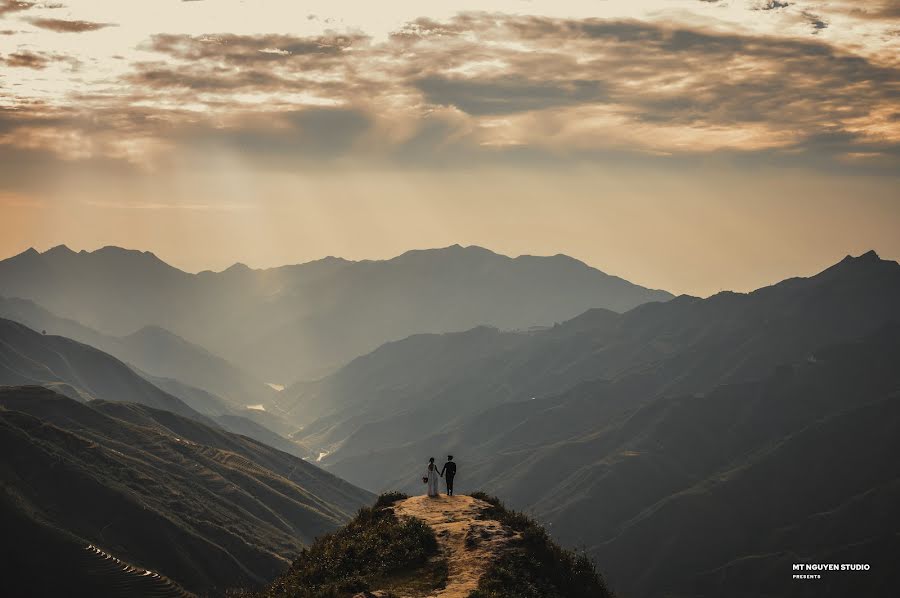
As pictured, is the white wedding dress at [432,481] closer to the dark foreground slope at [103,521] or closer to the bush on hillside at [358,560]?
the bush on hillside at [358,560]

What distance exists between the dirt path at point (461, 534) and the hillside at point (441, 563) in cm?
5

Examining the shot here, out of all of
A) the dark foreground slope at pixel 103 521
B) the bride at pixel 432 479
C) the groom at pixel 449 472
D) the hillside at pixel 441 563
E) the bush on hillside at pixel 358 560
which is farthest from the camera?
the dark foreground slope at pixel 103 521

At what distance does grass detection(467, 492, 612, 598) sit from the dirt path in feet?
2.19

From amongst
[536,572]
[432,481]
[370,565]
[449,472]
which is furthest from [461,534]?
[449,472]

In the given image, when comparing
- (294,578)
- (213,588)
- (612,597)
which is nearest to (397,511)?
(294,578)

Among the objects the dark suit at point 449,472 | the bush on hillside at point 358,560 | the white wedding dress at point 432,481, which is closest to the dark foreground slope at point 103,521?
the dark suit at point 449,472

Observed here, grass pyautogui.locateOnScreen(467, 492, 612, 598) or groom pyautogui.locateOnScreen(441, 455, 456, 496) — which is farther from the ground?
grass pyautogui.locateOnScreen(467, 492, 612, 598)

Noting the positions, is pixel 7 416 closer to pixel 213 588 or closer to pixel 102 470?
pixel 102 470

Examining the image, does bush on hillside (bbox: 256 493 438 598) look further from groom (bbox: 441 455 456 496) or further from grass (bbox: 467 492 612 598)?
groom (bbox: 441 455 456 496)

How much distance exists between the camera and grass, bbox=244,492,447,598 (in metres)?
34.5

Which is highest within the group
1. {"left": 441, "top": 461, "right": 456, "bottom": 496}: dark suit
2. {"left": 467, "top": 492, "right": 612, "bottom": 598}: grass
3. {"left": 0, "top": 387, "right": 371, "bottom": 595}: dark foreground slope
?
{"left": 467, "top": 492, "right": 612, "bottom": 598}: grass

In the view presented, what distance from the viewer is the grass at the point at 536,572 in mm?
34250

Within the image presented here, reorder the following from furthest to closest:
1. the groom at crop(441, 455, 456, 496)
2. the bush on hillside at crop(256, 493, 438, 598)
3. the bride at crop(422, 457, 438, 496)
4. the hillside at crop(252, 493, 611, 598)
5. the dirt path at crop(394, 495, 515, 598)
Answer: the groom at crop(441, 455, 456, 496), the bride at crop(422, 457, 438, 496), the dirt path at crop(394, 495, 515, 598), the bush on hillside at crop(256, 493, 438, 598), the hillside at crop(252, 493, 611, 598)

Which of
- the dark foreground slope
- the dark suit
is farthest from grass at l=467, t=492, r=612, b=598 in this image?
the dark foreground slope
